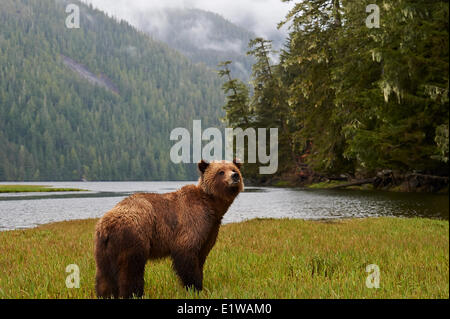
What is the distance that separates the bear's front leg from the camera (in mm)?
4098

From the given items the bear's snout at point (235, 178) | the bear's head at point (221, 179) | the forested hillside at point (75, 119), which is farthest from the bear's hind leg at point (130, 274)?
the forested hillside at point (75, 119)

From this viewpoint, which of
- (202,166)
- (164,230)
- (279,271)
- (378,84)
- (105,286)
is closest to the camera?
(105,286)

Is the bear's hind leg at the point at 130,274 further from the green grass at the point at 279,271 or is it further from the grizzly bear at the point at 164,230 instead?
the green grass at the point at 279,271

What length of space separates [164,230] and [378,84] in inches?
521

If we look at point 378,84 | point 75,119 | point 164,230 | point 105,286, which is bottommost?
point 105,286

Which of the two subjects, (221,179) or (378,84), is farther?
(378,84)

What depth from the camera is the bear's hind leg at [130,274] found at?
147 inches

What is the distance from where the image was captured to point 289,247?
842 cm

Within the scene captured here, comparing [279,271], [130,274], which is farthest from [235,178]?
[279,271]

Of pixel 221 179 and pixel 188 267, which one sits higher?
pixel 221 179

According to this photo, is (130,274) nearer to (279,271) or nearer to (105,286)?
(105,286)

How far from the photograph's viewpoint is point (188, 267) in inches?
163

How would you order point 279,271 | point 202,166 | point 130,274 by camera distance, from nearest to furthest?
point 130,274, point 202,166, point 279,271

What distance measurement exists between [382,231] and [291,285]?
29.4 feet
